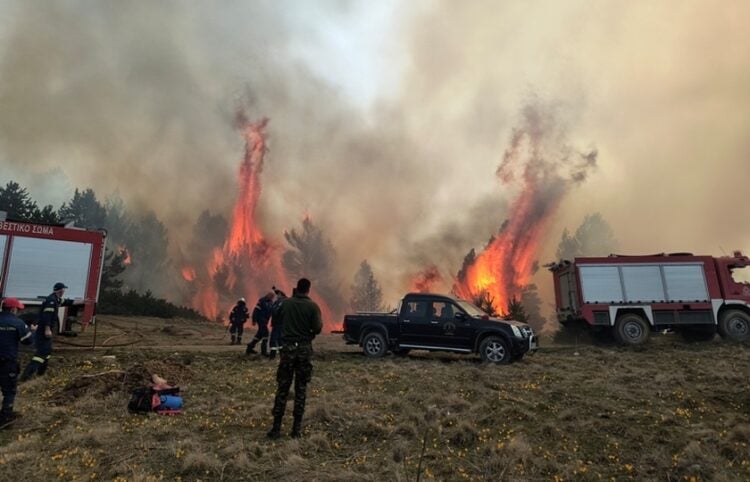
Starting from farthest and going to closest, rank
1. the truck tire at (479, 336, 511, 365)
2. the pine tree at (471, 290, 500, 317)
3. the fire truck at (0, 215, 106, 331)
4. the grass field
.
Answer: the pine tree at (471, 290, 500, 317) → the fire truck at (0, 215, 106, 331) → the truck tire at (479, 336, 511, 365) → the grass field

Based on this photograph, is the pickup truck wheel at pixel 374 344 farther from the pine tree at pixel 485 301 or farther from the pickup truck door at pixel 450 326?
the pine tree at pixel 485 301

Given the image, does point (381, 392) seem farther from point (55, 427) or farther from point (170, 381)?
point (55, 427)

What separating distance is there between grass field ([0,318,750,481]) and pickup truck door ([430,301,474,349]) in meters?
1.34

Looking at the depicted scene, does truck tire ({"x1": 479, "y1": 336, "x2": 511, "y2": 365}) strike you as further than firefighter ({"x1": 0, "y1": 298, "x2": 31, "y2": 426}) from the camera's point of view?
Yes

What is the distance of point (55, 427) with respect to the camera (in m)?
7.38

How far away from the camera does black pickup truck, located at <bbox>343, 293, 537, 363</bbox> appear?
12953 mm

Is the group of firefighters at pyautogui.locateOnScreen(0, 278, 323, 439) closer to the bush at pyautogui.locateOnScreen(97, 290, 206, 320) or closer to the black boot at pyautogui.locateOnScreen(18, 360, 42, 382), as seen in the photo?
the black boot at pyautogui.locateOnScreen(18, 360, 42, 382)

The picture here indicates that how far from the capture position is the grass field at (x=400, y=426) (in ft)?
18.6

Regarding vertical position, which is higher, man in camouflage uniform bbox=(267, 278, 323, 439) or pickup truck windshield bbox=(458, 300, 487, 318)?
pickup truck windshield bbox=(458, 300, 487, 318)

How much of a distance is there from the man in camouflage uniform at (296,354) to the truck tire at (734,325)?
17.3 m

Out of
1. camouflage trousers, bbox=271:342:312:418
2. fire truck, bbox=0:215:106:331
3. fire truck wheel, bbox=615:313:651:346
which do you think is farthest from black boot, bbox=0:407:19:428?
fire truck wheel, bbox=615:313:651:346

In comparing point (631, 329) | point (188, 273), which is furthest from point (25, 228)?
point (188, 273)

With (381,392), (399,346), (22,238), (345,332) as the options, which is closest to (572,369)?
(399,346)

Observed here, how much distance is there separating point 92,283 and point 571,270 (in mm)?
18487
